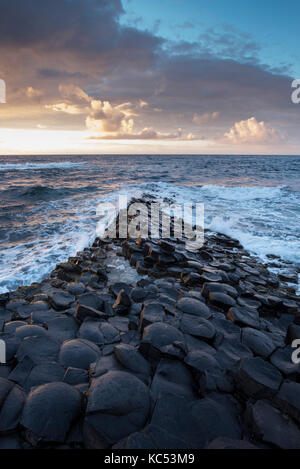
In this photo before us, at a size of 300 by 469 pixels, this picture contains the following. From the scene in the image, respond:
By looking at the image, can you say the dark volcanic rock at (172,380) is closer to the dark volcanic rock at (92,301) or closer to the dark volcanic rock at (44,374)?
the dark volcanic rock at (44,374)

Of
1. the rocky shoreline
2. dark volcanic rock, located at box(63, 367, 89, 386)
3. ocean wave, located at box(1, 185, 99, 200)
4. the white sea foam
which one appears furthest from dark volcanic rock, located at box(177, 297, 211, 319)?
ocean wave, located at box(1, 185, 99, 200)

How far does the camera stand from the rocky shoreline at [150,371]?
1.80 m

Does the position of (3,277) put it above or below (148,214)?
below

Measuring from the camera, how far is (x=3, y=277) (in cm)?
558

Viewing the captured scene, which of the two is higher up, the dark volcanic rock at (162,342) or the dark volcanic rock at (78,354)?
the dark volcanic rock at (162,342)

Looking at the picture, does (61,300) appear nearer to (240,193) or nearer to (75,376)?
(75,376)

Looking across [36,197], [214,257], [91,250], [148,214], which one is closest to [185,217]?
[148,214]

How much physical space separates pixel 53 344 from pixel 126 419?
4.67ft

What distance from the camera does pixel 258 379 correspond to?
2.26 meters

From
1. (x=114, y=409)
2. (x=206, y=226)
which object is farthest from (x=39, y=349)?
(x=206, y=226)

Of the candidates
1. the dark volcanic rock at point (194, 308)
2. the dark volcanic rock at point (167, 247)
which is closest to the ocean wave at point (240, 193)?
the dark volcanic rock at point (167, 247)

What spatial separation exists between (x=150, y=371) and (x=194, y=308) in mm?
1354

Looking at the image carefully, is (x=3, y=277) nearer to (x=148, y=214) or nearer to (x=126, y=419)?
(x=126, y=419)

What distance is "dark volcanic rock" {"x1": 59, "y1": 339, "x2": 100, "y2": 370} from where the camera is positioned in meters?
2.53
